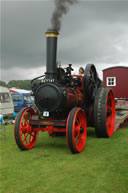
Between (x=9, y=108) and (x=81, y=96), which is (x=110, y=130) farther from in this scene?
(x=9, y=108)

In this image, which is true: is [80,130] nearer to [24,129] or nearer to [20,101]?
[24,129]

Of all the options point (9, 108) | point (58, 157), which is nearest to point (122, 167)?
point (58, 157)

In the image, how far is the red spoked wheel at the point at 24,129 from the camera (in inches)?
189

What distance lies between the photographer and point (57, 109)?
16.0ft

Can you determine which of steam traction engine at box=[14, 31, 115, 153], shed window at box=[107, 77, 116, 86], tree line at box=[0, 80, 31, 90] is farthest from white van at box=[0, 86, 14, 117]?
tree line at box=[0, 80, 31, 90]

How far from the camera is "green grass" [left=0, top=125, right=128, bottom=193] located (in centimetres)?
305

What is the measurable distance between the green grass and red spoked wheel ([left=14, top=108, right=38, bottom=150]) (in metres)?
0.18

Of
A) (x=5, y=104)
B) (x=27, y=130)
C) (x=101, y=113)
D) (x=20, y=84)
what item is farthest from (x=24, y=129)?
(x=20, y=84)

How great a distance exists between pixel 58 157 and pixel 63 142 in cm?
142

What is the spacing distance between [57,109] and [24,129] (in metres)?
0.89

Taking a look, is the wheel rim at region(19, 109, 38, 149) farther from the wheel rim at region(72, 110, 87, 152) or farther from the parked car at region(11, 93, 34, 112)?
the parked car at region(11, 93, 34, 112)

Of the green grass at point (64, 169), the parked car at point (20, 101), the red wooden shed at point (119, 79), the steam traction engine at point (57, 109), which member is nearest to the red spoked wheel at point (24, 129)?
the steam traction engine at point (57, 109)

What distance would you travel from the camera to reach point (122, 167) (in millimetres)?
3734

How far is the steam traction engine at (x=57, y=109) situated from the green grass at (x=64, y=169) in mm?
324
